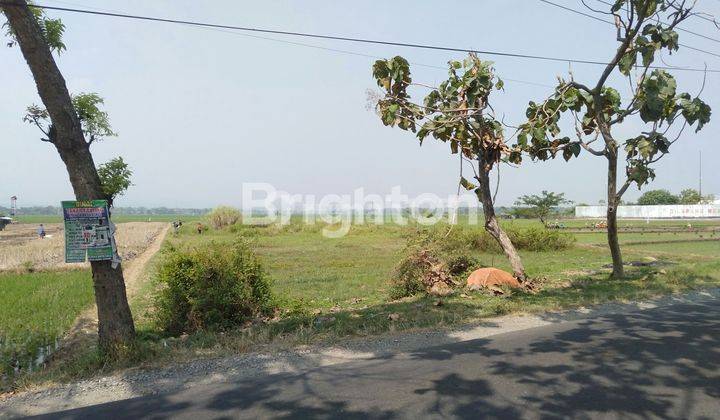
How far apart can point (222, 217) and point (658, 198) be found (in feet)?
308

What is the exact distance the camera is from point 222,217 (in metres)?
60.4

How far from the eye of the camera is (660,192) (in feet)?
355

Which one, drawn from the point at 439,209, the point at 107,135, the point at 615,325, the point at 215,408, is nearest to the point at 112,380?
the point at 215,408

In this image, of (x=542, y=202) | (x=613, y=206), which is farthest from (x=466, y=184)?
(x=542, y=202)

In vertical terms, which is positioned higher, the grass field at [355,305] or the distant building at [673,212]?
the distant building at [673,212]

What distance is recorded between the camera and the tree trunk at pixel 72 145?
5.73 metres

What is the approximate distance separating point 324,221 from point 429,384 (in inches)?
2002

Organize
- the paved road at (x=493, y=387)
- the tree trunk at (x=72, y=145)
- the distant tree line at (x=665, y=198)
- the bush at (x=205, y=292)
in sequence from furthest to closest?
the distant tree line at (x=665, y=198) → the bush at (x=205, y=292) → the tree trunk at (x=72, y=145) → the paved road at (x=493, y=387)

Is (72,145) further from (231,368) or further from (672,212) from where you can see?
(672,212)

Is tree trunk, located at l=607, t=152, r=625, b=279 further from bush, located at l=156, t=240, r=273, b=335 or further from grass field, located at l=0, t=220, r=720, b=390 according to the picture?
bush, located at l=156, t=240, r=273, b=335

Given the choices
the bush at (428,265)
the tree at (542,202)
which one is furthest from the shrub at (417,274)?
the tree at (542,202)

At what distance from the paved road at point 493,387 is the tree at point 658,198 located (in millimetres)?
113463

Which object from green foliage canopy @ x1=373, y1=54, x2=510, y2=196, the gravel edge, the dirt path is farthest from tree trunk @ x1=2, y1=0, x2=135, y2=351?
green foliage canopy @ x1=373, y1=54, x2=510, y2=196

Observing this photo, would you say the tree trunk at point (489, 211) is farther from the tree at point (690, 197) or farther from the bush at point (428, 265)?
the tree at point (690, 197)
